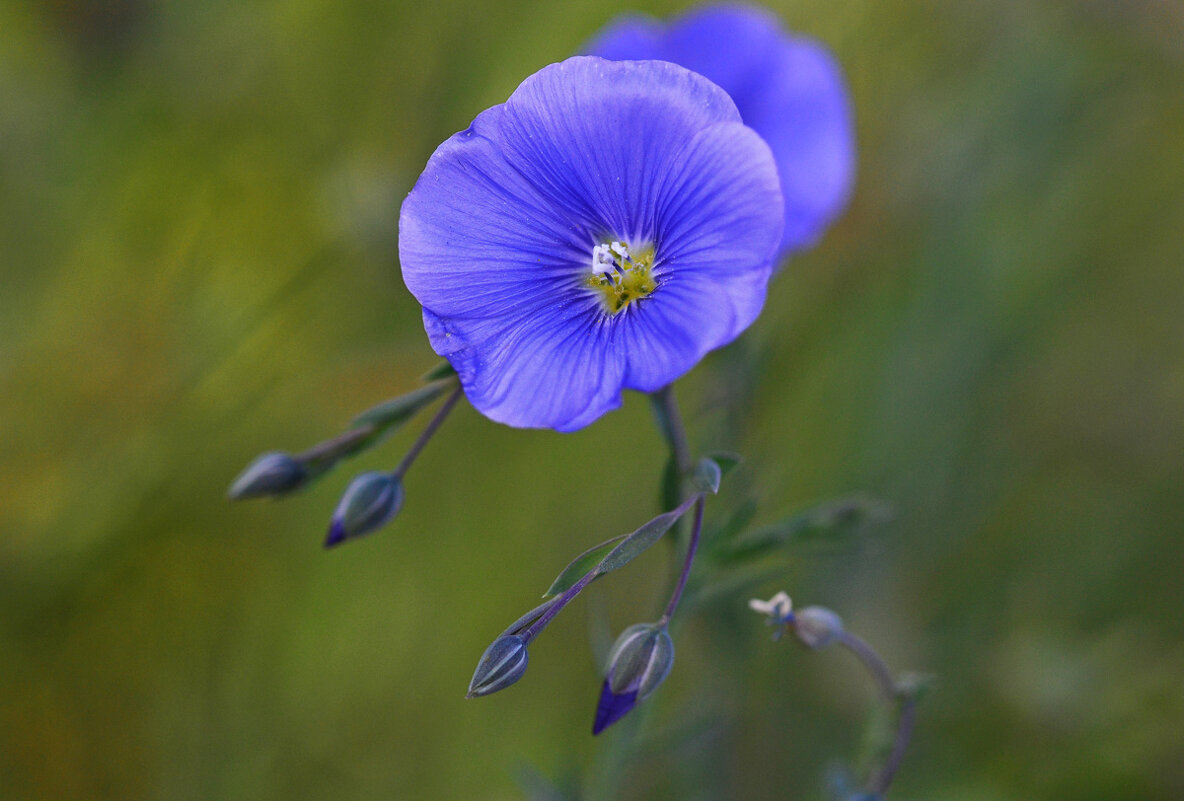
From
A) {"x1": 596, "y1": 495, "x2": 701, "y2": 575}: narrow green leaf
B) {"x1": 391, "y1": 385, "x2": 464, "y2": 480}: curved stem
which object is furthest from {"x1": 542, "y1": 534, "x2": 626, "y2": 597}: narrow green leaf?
{"x1": 391, "y1": 385, "x2": 464, "y2": 480}: curved stem

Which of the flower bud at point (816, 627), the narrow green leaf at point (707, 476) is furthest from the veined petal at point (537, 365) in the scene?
the flower bud at point (816, 627)

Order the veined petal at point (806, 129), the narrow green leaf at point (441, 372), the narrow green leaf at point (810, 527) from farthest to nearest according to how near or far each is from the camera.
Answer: the veined petal at point (806, 129) < the narrow green leaf at point (810, 527) < the narrow green leaf at point (441, 372)

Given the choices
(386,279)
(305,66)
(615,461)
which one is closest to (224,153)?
(305,66)

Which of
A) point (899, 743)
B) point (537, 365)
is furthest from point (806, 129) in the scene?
point (899, 743)

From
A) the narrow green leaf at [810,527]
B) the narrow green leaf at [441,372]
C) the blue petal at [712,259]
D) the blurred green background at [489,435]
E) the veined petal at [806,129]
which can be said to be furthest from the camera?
the blurred green background at [489,435]

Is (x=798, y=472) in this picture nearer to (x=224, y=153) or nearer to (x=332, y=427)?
(x=332, y=427)

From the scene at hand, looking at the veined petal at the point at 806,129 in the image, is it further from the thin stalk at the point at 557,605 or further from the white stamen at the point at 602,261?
the thin stalk at the point at 557,605

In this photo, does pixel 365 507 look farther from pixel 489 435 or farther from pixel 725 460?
pixel 489 435
